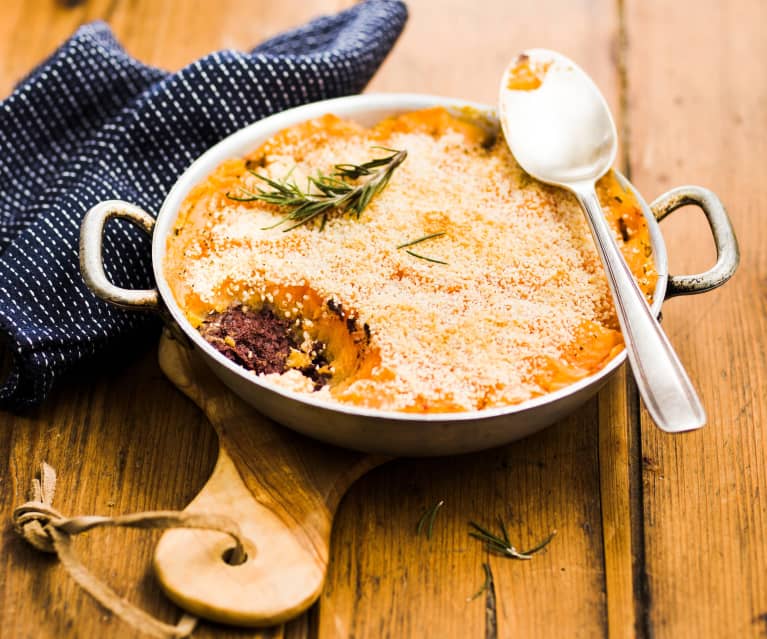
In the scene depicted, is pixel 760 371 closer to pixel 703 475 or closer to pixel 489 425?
pixel 703 475

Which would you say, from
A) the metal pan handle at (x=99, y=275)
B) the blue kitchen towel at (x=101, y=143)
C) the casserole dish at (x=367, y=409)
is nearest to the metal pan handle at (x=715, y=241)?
the casserole dish at (x=367, y=409)

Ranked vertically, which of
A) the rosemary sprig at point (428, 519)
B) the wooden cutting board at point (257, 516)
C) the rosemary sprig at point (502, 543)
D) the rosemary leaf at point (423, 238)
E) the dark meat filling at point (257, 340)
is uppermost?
the rosemary leaf at point (423, 238)

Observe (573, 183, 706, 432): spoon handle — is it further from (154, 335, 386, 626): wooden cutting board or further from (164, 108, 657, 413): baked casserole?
(154, 335, 386, 626): wooden cutting board

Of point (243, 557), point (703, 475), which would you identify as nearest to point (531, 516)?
point (703, 475)

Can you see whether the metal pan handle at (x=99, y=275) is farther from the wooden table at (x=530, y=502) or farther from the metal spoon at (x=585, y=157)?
the metal spoon at (x=585, y=157)

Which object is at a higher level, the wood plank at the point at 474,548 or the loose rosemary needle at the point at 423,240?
the loose rosemary needle at the point at 423,240
